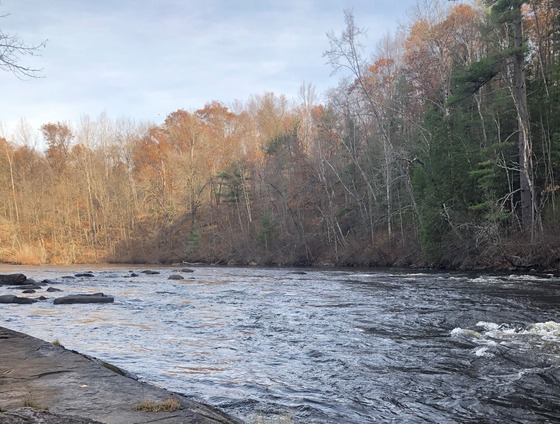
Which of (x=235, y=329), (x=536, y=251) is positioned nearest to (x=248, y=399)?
(x=235, y=329)

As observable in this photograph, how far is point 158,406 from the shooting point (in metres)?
3.83

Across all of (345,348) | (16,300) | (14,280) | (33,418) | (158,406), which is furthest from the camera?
(14,280)

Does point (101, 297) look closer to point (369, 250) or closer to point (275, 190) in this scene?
point (369, 250)

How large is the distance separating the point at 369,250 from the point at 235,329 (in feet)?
77.0

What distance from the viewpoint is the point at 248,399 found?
570 cm

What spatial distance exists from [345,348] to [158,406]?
5.00 metres

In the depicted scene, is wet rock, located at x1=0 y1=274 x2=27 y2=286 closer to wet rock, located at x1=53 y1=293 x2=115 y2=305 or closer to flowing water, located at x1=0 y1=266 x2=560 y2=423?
flowing water, located at x1=0 y1=266 x2=560 y2=423

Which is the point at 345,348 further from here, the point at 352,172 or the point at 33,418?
the point at 352,172

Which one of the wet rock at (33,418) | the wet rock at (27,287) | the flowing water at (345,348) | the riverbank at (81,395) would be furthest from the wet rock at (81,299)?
the wet rock at (33,418)

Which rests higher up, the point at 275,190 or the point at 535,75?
the point at 535,75

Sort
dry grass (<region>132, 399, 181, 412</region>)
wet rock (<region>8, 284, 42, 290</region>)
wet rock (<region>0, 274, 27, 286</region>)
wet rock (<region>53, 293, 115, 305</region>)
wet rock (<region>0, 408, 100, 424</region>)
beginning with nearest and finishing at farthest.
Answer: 1. wet rock (<region>0, 408, 100, 424</region>)
2. dry grass (<region>132, 399, 181, 412</region>)
3. wet rock (<region>53, 293, 115, 305</region>)
4. wet rock (<region>8, 284, 42, 290</region>)
5. wet rock (<region>0, 274, 27, 286</region>)

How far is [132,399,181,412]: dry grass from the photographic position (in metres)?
3.80

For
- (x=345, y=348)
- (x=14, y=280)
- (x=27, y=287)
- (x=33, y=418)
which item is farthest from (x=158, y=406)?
(x=14, y=280)

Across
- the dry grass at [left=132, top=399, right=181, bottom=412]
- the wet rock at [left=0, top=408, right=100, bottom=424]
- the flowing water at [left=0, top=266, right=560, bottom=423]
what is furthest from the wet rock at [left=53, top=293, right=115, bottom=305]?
the wet rock at [left=0, top=408, right=100, bottom=424]
